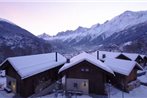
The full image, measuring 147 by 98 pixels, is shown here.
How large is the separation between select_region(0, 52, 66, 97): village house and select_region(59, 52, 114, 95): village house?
12.4ft

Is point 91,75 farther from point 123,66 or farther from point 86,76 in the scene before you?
point 123,66

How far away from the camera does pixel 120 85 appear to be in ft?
A: 89.5

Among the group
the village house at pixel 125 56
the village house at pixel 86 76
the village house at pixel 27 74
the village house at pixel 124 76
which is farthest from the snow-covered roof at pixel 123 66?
the village house at pixel 125 56

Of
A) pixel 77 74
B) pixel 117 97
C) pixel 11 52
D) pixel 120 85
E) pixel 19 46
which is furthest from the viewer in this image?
pixel 19 46

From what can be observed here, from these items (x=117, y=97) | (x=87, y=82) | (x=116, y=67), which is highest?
(x=116, y=67)

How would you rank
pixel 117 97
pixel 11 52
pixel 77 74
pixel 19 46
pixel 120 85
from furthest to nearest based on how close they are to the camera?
pixel 19 46 → pixel 11 52 → pixel 120 85 → pixel 77 74 → pixel 117 97

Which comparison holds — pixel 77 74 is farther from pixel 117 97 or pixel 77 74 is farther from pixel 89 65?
pixel 117 97

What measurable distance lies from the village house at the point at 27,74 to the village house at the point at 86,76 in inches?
148

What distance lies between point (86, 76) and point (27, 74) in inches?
338

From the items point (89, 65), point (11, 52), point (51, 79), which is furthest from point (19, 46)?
point (89, 65)

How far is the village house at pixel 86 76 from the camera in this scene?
24141 millimetres

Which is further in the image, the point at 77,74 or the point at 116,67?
the point at 116,67

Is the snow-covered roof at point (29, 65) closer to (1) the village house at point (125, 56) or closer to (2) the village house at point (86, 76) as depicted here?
(2) the village house at point (86, 76)

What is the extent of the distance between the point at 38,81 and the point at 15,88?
11.6 feet
